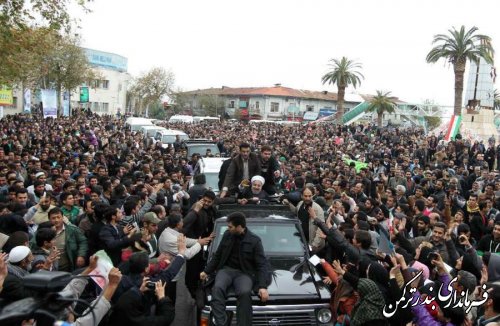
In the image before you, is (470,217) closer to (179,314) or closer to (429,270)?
(429,270)

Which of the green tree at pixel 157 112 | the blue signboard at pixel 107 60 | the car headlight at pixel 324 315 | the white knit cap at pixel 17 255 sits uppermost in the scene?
the blue signboard at pixel 107 60

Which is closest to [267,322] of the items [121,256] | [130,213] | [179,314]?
[121,256]

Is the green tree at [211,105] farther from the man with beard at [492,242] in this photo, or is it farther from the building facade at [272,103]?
the man with beard at [492,242]

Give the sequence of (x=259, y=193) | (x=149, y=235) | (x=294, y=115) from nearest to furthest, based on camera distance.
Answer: (x=149, y=235) < (x=259, y=193) < (x=294, y=115)

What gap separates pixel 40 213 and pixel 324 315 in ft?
15.0

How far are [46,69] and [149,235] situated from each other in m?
35.9

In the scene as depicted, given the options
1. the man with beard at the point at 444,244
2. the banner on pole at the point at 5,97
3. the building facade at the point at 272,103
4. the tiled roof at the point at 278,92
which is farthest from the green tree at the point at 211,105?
the man with beard at the point at 444,244

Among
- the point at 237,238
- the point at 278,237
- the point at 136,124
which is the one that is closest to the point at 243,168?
the point at 278,237

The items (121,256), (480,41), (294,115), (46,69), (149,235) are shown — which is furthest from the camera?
(294,115)

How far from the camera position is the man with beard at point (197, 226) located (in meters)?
7.46

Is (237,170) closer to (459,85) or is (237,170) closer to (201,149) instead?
(201,149)

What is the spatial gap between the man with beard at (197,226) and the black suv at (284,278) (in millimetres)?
322

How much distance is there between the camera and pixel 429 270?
19.4 feet

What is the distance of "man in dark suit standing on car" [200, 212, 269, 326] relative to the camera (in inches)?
216
